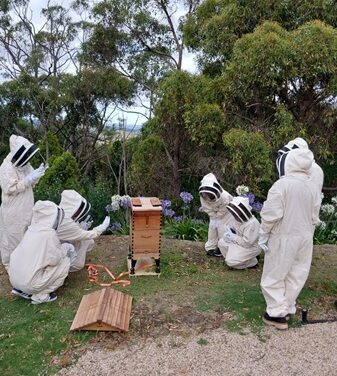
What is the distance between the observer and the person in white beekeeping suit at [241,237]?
5763 millimetres

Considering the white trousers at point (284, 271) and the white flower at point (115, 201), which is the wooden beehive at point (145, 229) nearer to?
the white trousers at point (284, 271)

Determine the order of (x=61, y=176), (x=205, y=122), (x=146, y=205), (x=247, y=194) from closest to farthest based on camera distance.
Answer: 1. (x=146, y=205)
2. (x=247, y=194)
3. (x=205, y=122)
4. (x=61, y=176)

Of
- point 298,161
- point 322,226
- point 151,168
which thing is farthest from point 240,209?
point 151,168

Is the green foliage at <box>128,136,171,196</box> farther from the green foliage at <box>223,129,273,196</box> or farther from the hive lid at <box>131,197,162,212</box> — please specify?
the hive lid at <box>131,197,162,212</box>

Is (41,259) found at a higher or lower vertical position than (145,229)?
lower

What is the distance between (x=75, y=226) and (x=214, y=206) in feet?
6.83

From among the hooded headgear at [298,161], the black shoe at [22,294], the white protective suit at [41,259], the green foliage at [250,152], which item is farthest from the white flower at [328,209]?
the black shoe at [22,294]

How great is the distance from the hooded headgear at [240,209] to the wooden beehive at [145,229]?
1.00 meters

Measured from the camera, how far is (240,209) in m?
5.71

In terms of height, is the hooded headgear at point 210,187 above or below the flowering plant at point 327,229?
above

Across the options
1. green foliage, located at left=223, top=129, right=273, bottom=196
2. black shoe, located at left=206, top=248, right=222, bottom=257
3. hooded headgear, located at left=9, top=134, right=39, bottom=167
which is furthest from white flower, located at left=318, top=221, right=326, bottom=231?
hooded headgear, located at left=9, top=134, right=39, bottom=167

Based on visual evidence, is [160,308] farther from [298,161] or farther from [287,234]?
[298,161]

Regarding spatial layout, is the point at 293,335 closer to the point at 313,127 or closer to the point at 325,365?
the point at 325,365

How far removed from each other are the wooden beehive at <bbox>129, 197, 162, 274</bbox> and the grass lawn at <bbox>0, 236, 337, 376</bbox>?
0.35 meters
